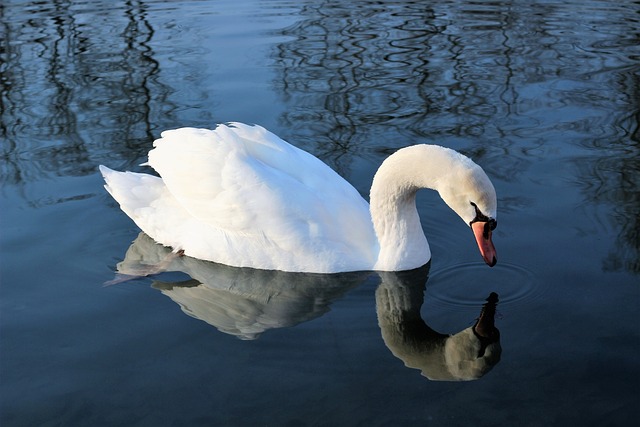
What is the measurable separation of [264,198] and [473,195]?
4.40 feet

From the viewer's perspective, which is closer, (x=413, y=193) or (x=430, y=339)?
(x=430, y=339)

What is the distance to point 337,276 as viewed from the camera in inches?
233

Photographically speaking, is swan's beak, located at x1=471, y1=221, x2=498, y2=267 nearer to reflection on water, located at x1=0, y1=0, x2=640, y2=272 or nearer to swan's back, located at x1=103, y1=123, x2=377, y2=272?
swan's back, located at x1=103, y1=123, x2=377, y2=272

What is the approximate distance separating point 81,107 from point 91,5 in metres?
5.22

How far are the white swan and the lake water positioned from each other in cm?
17

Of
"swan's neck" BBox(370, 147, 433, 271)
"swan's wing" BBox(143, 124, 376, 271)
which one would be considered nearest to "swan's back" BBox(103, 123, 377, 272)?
"swan's wing" BBox(143, 124, 376, 271)

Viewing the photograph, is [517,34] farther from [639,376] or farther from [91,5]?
[639,376]

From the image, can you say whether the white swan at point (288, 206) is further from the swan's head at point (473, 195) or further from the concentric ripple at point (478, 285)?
the concentric ripple at point (478, 285)

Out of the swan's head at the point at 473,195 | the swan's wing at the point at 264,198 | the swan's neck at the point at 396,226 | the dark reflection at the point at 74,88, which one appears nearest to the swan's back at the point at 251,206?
the swan's wing at the point at 264,198

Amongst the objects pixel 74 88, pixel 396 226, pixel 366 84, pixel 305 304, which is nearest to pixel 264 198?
pixel 305 304

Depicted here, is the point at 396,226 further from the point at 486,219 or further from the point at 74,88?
the point at 74,88

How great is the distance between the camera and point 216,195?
6059 mm

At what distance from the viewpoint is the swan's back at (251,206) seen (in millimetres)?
5840

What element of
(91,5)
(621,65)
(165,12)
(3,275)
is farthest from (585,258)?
(91,5)
